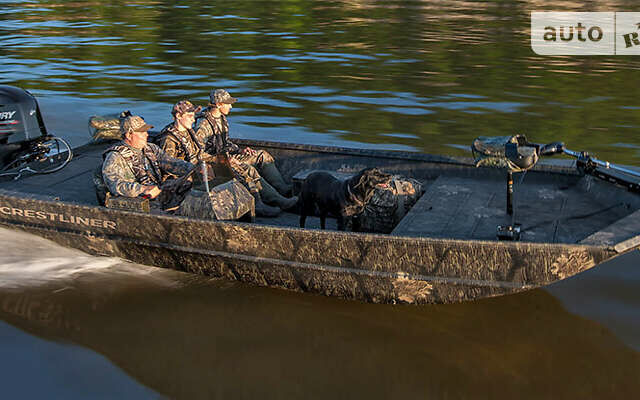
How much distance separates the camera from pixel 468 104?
59.9 ft

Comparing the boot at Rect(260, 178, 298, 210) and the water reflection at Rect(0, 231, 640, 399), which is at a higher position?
the boot at Rect(260, 178, 298, 210)

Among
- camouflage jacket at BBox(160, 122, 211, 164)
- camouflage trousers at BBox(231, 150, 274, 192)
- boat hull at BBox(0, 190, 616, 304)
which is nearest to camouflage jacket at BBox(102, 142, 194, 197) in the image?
boat hull at BBox(0, 190, 616, 304)

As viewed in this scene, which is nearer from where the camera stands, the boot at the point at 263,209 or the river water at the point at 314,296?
the river water at the point at 314,296

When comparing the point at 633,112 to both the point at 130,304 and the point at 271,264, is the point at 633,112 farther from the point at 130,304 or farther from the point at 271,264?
the point at 130,304

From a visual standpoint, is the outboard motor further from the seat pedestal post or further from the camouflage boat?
the seat pedestal post

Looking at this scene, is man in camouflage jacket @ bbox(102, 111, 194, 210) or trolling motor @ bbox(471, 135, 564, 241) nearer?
trolling motor @ bbox(471, 135, 564, 241)

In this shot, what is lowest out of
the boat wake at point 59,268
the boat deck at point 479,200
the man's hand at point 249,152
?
the boat wake at point 59,268

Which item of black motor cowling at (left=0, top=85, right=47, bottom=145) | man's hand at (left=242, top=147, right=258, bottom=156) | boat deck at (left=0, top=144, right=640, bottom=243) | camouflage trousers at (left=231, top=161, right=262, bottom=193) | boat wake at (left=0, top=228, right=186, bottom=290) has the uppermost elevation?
black motor cowling at (left=0, top=85, right=47, bottom=145)

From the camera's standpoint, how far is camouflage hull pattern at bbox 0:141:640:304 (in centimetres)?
634

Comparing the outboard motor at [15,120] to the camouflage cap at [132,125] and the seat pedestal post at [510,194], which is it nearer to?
the camouflage cap at [132,125]

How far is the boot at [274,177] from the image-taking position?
991 centimetres

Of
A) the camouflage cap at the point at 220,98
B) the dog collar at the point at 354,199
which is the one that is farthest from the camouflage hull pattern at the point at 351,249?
the camouflage cap at the point at 220,98

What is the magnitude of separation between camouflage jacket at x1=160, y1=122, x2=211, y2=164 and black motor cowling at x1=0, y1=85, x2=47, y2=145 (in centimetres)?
219

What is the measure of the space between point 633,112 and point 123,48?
21.7m
